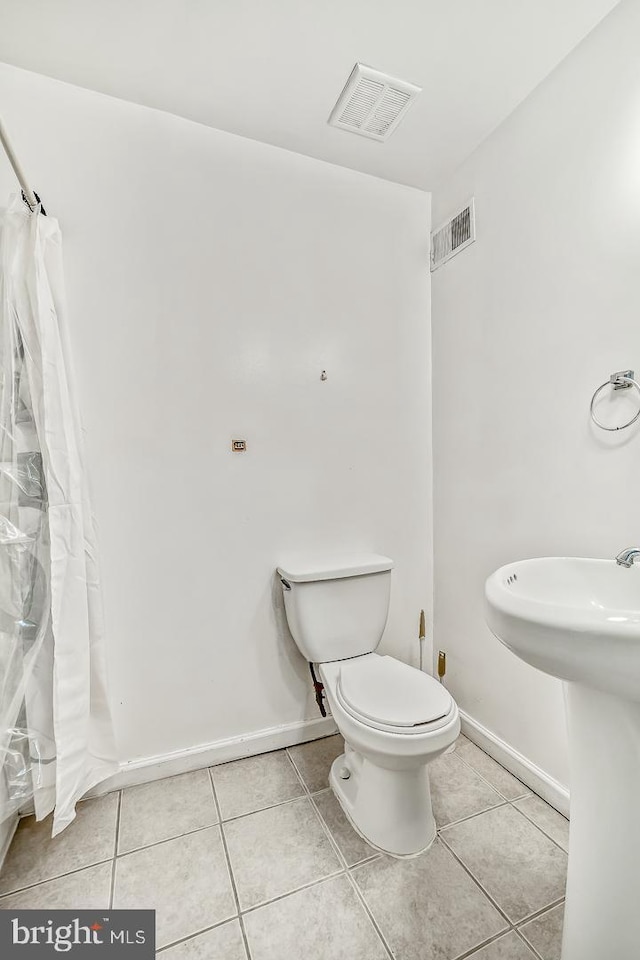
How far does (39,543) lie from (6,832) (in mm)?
880

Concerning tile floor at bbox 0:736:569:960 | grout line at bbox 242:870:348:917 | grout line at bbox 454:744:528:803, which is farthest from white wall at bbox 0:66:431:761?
grout line at bbox 242:870:348:917

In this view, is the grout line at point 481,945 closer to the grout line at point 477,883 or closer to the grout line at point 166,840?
the grout line at point 477,883

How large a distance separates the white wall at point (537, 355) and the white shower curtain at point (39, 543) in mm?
1428

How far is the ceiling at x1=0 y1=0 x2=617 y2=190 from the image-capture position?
1202mm

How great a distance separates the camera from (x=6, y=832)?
50.3 inches

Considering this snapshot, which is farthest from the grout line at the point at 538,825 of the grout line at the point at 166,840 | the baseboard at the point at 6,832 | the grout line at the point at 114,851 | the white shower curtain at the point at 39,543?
the baseboard at the point at 6,832

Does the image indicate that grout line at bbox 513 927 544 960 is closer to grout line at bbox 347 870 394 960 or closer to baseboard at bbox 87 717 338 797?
grout line at bbox 347 870 394 960

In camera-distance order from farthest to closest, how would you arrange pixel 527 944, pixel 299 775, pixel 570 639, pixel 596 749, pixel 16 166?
pixel 299 775, pixel 16 166, pixel 527 944, pixel 596 749, pixel 570 639

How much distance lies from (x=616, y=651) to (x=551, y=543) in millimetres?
829

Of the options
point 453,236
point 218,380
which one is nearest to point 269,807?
point 218,380

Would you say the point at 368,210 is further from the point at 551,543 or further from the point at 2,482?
the point at 2,482

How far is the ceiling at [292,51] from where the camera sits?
120cm

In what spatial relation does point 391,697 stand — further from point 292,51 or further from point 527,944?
point 292,51

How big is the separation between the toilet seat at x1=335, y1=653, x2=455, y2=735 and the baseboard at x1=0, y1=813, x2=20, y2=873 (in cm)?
104
